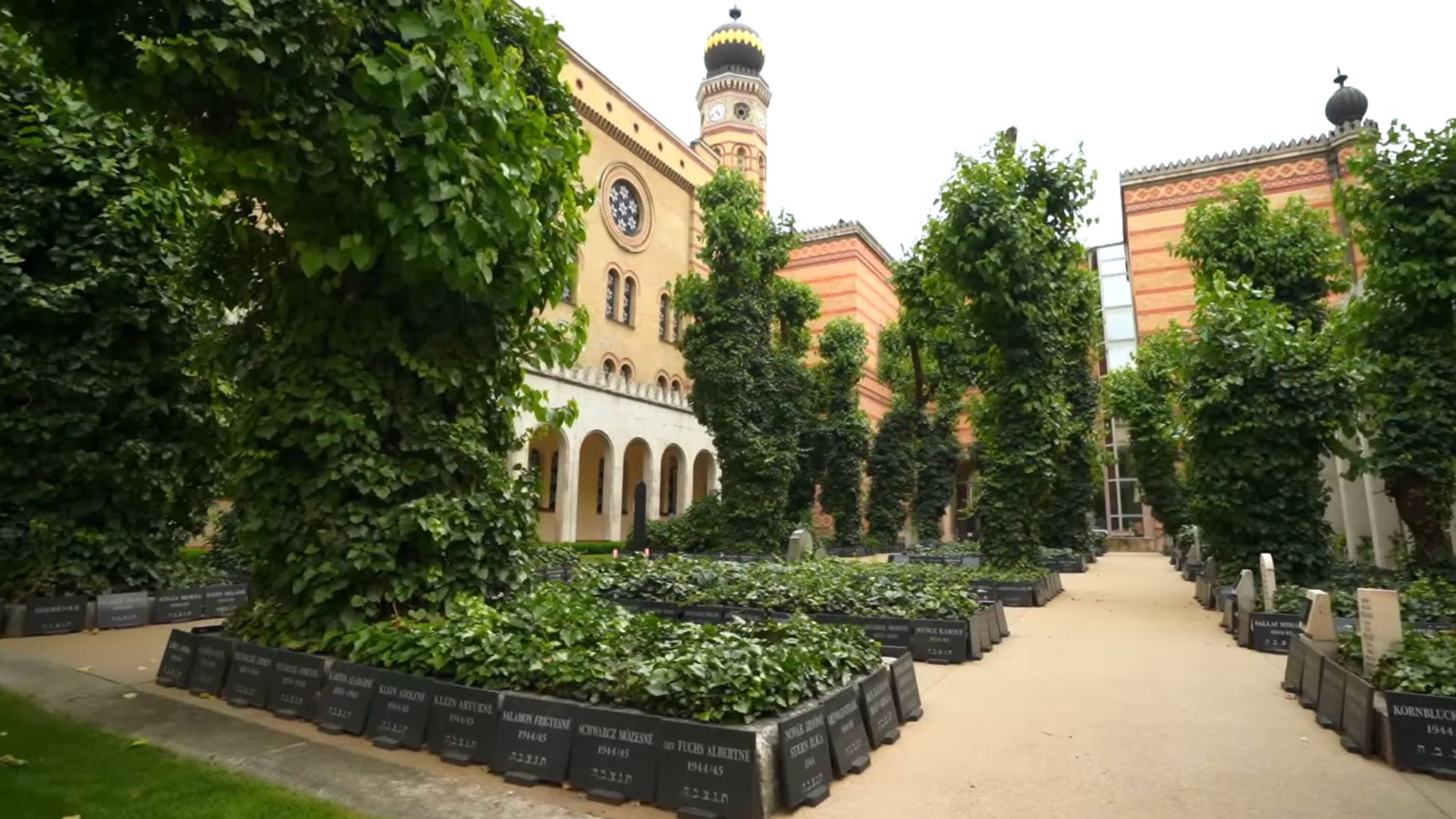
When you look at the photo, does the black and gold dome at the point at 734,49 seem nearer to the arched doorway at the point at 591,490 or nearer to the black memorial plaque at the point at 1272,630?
the arched doorway at the point at 591,490

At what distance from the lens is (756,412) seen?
2206 centimetres

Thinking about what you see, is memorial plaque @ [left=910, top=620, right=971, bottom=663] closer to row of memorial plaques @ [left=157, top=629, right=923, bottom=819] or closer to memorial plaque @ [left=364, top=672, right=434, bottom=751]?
row of memorial plaques @ [left=157, top=629, right=923, bottom=819]

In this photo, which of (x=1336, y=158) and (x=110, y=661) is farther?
(x=1336, y=158)

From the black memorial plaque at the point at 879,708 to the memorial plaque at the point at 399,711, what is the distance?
2.97 m

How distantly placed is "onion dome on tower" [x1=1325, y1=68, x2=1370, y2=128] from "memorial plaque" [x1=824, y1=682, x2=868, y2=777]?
149 ft

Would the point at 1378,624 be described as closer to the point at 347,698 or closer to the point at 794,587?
the point at 794,587

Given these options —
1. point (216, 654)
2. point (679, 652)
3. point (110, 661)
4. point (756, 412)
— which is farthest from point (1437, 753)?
point (756, 412)

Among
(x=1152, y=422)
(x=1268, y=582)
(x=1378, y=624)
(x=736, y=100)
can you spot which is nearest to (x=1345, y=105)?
(x=1152, y=422)

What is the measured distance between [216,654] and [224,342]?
2840mm

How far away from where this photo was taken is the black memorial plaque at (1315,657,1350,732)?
230 inches

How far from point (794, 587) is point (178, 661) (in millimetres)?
6743

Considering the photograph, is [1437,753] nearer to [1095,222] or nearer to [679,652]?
[679,652]

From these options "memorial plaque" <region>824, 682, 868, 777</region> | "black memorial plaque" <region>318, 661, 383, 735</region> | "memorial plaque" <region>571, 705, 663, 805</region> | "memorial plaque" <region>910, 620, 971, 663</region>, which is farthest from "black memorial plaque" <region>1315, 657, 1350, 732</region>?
"black memorial plaque" <region>318, 661, 383, 735</region>

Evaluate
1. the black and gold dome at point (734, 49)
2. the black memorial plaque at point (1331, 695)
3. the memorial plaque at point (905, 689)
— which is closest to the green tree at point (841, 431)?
the black memorial plaque at point (1331, 695)
